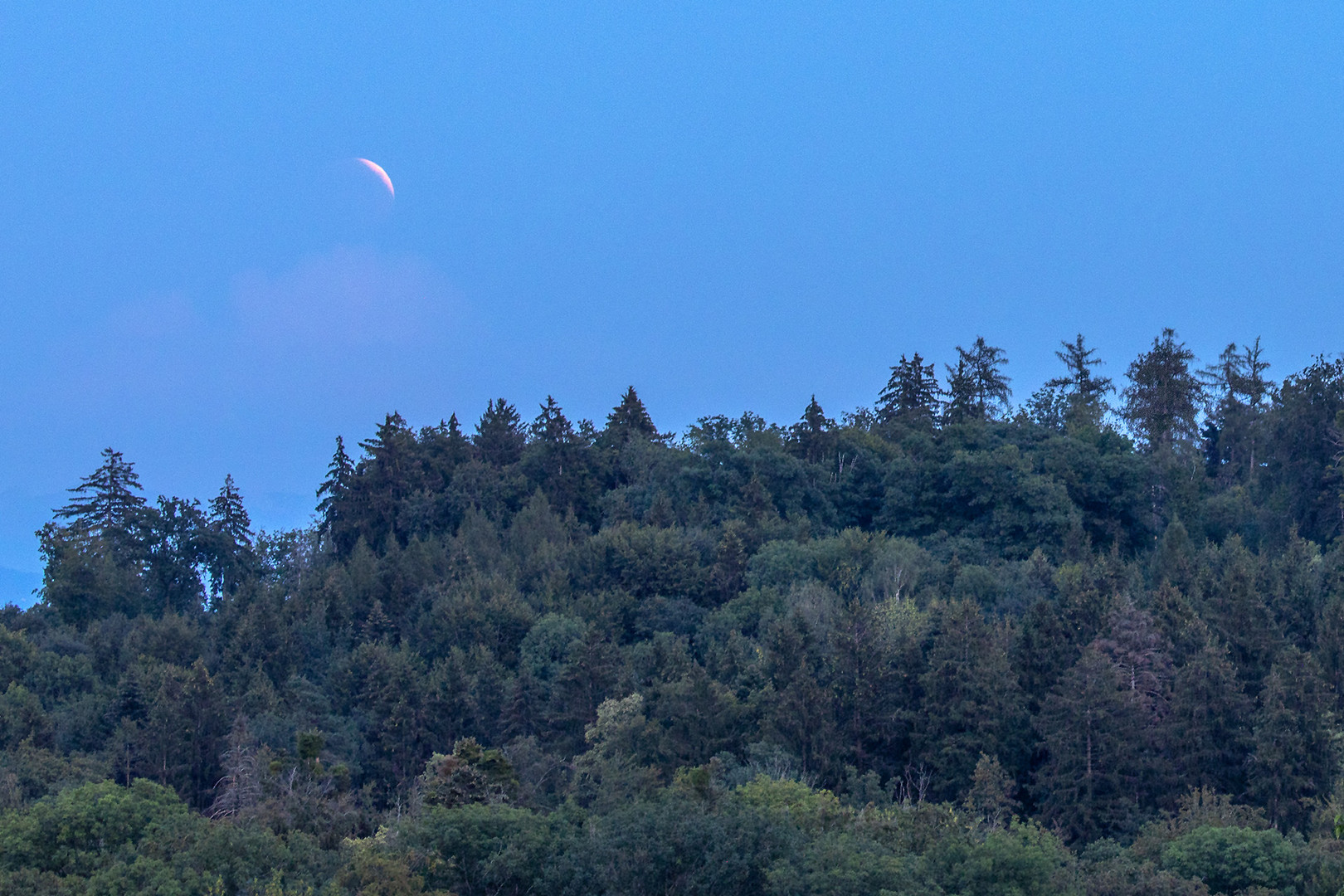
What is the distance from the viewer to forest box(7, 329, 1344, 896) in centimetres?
2780

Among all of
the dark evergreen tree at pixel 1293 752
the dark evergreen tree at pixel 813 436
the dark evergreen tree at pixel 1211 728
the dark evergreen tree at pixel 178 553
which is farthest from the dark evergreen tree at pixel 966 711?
the dark evergreen tree at pixel 178 553

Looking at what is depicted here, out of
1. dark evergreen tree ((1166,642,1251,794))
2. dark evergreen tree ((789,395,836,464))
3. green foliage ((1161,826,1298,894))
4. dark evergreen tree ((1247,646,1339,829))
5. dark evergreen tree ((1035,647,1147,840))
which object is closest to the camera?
green foliage ((1161,826,1298,894))

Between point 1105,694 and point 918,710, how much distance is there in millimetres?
7095

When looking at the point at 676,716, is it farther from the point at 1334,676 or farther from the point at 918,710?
the point at 1334,676

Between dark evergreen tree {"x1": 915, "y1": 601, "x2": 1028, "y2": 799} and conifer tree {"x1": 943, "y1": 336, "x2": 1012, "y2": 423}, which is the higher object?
conifer tree {"x1": 943, "y1": 336, "x2": 1012, "y2": 423}

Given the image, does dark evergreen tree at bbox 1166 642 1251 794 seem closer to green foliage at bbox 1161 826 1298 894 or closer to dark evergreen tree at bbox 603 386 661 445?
green foliage at bbox 1161 826 1298 894

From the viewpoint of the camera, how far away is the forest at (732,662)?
27.8m

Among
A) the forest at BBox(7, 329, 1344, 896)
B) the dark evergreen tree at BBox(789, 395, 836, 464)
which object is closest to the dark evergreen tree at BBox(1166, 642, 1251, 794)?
the forest at BBox(7, 329, 1344, 896)

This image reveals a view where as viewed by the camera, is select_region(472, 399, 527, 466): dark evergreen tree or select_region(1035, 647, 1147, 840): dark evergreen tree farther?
select_region(472, 399, 527, 466): dark evergreen tree

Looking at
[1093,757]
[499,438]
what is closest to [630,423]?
[499,438]

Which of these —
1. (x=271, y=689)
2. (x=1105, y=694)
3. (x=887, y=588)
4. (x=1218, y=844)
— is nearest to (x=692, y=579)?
(x=887, y=588)

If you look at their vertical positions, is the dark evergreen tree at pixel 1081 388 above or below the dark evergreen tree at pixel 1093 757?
above

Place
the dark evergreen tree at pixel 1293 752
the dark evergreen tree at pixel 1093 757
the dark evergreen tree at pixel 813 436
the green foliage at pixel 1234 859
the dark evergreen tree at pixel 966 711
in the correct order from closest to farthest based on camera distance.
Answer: the green foliage at pixel 1234 859 → the dark evergreen tree at pixel 1293 752 → the dark evergreen tree at pixel 1093 757 → the dark evergreen tree at pixel 966 711 → the dark evergreen tree at pixel 813 436

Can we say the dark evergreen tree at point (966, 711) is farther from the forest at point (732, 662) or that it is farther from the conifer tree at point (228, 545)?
the conifer tree at point (228, 545)
